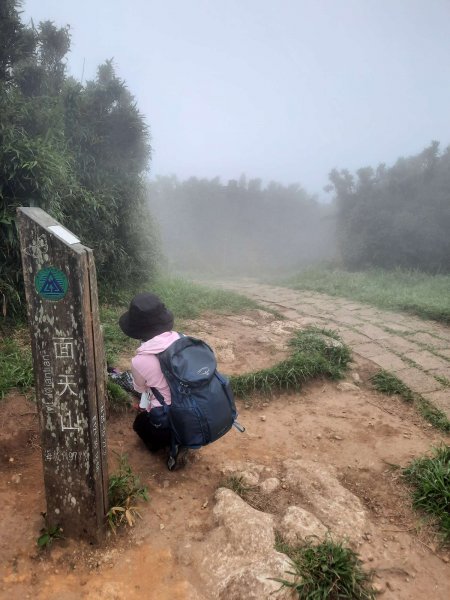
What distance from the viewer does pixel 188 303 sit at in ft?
21.8

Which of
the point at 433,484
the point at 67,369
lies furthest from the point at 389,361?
the point at 67,369

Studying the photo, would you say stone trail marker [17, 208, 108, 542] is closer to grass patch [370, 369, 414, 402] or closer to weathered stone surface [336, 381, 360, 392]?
weathered stone surface [336, 381, 360, 392]

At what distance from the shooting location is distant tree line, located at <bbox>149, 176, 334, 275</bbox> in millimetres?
22156

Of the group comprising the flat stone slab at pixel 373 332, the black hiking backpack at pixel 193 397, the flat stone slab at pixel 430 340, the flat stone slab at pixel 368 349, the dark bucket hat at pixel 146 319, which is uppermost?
the dark bucket hat at pixel 146 319

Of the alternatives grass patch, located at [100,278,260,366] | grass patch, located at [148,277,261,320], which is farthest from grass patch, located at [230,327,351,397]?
grass patch, located at [148,277,261,320]

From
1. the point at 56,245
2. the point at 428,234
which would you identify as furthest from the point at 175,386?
the point at 428,234

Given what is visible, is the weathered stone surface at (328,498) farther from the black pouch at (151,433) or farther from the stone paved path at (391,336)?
the stone paved path at (391,336)

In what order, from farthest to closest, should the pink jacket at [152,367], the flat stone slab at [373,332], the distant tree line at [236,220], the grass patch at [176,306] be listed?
the distant tree line at [236,220]
the flat stone slab at [373,332]
the grass patch at [176,306]
the pink jacket at [152,367]

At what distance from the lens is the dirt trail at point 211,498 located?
2.01 m

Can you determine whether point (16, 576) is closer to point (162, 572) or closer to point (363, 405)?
point (162, 572)

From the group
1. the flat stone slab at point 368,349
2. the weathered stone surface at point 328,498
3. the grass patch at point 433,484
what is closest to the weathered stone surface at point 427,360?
the flat stone slab at point 368,349

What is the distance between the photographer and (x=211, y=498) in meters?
2.57

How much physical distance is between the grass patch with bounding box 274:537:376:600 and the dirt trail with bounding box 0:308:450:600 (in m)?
0.12

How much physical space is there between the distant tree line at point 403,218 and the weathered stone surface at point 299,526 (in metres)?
11.4
